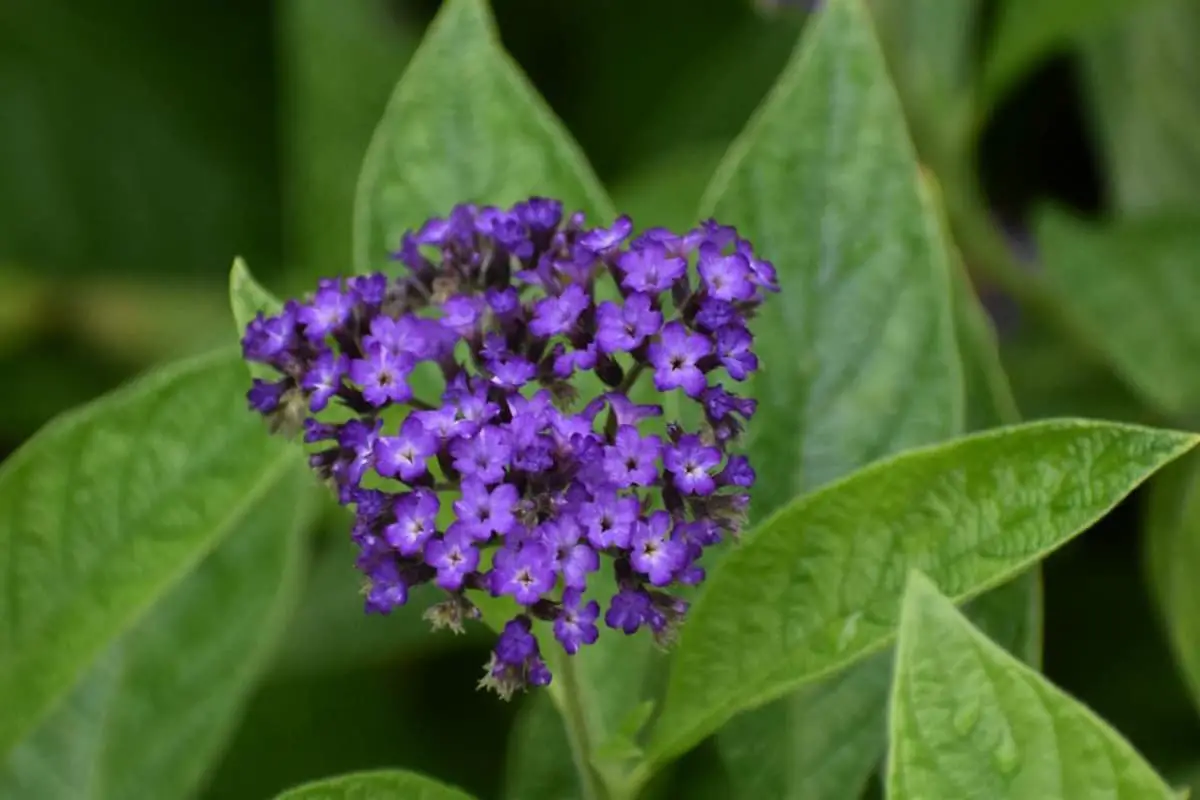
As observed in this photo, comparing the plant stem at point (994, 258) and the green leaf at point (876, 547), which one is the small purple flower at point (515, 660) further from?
the plant stem at point (994, 258)

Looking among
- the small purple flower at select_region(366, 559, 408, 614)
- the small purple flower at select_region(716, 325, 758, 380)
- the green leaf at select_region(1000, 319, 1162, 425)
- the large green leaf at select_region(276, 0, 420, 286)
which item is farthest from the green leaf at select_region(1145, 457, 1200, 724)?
the large green leaf at select_region(276, 0, 420, 286)

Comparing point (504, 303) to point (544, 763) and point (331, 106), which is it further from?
point (331, 106)

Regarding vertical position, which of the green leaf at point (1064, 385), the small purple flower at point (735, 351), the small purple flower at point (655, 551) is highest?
the small purple flower at point (735, 351)

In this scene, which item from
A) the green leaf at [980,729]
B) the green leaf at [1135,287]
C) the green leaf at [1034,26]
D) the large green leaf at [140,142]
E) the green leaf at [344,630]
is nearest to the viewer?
the green leaf at [980,729]

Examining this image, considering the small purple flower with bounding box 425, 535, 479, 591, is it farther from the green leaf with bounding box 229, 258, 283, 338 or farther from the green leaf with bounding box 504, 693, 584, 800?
the green leaf with bounding box 504, 693, 584, 800

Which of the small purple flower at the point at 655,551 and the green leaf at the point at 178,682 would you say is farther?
the green leaf at the point at 178,682

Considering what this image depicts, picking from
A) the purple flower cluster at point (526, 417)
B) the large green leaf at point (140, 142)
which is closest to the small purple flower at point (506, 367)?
the purple flower cluster at point (526, 417)

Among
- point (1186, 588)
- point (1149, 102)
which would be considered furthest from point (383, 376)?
point (1149, 102)

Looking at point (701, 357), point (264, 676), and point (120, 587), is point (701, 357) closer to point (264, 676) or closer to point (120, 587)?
point (120, 587)
